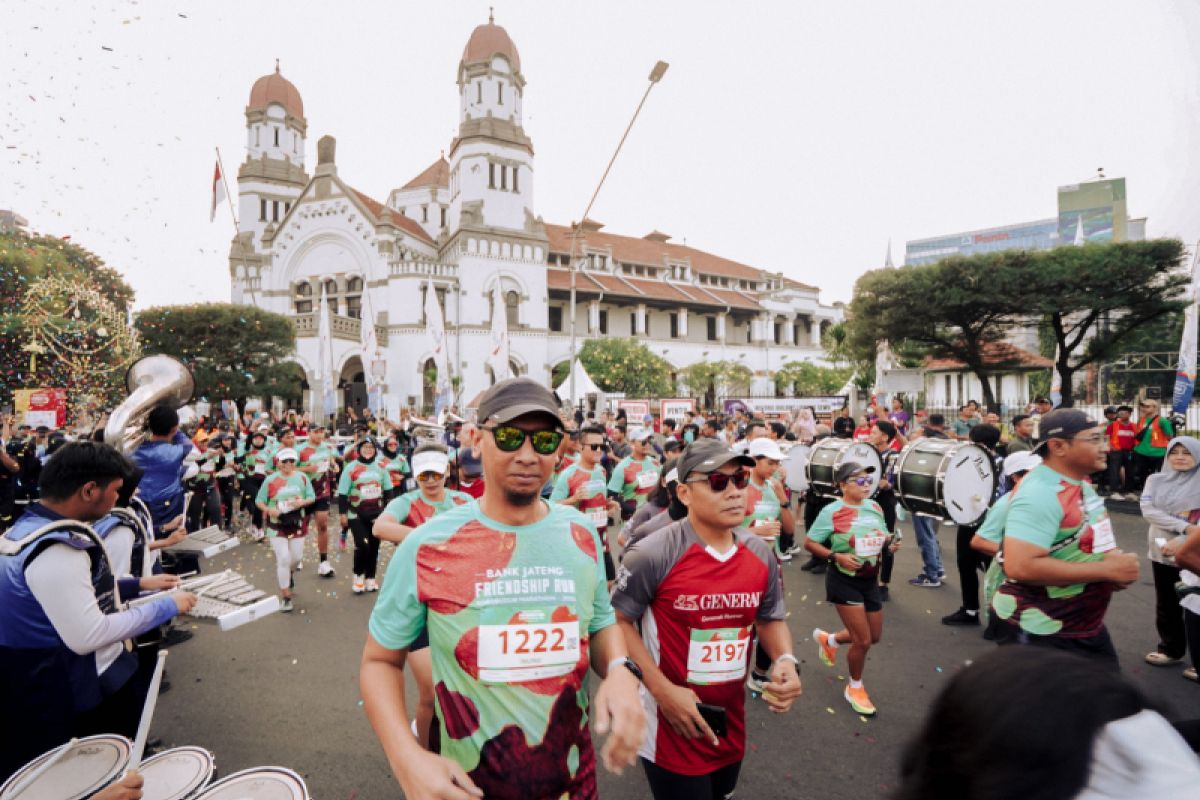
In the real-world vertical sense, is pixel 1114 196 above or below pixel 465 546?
above

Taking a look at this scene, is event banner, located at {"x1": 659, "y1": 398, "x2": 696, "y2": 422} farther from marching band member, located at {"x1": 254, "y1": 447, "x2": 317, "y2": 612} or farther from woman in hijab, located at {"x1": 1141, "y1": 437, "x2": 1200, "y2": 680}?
woman in hijab, located at {"x1": 1141, "y1": 437, "x2": 1200, "y2": 680}

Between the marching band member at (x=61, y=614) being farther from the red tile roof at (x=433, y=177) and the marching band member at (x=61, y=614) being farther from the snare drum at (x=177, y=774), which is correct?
the red tile roof at (x=433, y=177)

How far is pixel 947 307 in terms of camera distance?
997 inches

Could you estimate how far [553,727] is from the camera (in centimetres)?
178

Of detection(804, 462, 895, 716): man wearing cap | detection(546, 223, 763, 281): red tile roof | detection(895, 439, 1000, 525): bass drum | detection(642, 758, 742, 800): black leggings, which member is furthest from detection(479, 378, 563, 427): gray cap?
detection(546, 223, 763, 281): red tile roof

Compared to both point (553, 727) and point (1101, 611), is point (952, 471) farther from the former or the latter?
point (553, 727)

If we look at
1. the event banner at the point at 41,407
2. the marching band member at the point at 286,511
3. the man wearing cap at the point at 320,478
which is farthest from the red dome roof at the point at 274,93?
the marching band member at the point at 286,511

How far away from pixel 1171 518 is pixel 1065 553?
2872 millimetres

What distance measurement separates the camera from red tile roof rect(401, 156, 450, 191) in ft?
155

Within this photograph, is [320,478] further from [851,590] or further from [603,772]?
[851,590]

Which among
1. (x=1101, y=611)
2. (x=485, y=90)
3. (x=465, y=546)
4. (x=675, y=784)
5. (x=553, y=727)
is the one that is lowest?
(x=675, y=784)

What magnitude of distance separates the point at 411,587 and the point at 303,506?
22.0ft

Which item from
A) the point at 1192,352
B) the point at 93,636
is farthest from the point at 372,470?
the point at 1192,352

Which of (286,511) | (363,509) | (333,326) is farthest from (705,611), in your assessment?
(333,326)
